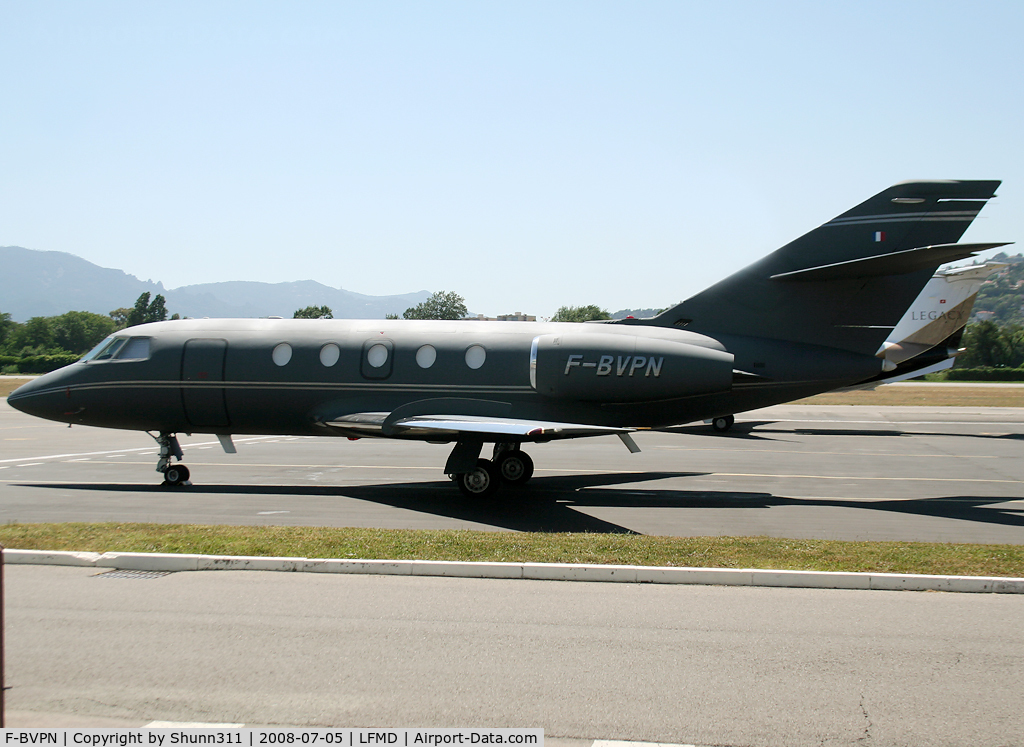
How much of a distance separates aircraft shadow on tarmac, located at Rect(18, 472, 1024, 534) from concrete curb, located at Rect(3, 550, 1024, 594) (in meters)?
3.42

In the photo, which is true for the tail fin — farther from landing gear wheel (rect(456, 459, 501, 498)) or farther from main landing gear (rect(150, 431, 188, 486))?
main landing gear (rect(150, 431, 188, 486))

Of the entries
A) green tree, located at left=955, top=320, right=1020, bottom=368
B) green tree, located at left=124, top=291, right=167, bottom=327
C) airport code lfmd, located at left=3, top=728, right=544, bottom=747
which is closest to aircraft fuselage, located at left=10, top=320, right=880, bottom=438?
airport code lfmd, located at left=3, top=728, right=544, bottom=747

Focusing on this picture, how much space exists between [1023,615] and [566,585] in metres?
4.43

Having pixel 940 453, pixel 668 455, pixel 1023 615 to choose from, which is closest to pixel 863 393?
pixel 940 453

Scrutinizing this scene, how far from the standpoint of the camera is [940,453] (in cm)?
2291

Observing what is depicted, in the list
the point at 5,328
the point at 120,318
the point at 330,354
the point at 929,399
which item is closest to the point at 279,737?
the point at 330,354

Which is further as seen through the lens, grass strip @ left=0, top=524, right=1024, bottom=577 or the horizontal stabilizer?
the horizontal stabilizer

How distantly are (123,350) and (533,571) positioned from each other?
42.0 feet

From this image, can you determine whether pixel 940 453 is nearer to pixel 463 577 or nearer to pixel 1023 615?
pixel 1023 615

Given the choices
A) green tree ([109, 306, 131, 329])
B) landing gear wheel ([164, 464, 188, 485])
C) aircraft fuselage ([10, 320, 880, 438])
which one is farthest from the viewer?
green tree ([109, 306, 131, 329])

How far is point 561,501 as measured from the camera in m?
15.0

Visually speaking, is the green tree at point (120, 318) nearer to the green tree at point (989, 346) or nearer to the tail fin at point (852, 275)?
the green tree at point (989, 346)

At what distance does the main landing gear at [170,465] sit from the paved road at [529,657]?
26.3ft

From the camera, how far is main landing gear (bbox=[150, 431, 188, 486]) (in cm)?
1619
